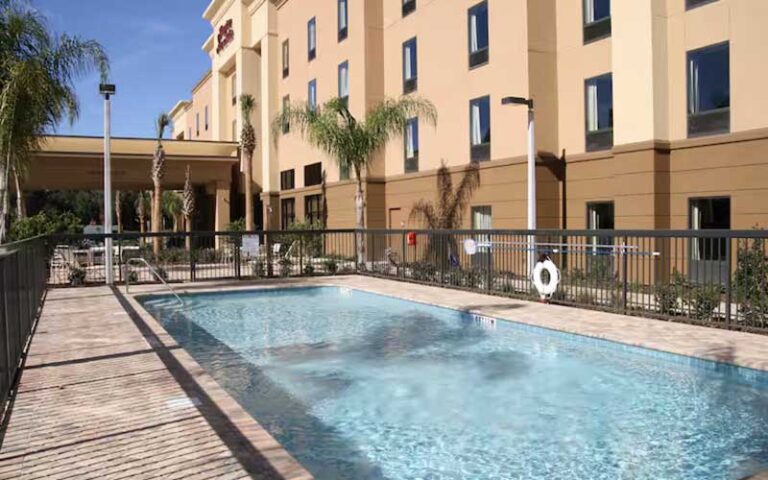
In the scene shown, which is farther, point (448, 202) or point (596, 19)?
point (448, 202)

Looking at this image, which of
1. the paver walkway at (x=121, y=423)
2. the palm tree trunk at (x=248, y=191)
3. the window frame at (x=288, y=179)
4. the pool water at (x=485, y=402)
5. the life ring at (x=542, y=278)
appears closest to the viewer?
the paver walkway at (x=121, y=423)

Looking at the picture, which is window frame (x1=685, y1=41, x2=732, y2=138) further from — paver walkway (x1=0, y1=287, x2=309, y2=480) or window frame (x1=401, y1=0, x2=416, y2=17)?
paver walkway (x1=0, y1=287, x2=309, y2=480)

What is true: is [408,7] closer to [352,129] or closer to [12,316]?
[352,129]

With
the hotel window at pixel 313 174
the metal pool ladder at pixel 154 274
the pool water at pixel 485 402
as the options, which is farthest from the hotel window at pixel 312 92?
the pool water at pixel 485 402

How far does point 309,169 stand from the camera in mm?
32469

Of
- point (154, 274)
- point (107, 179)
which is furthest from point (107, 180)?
point (154, 274)

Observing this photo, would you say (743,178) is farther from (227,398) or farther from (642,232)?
(227,398)

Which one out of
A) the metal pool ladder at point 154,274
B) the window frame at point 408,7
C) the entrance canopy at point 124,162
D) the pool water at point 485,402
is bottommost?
the pool water at point 485,402

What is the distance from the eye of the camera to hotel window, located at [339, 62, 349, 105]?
93.0 feet

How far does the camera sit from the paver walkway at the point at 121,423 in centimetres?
445

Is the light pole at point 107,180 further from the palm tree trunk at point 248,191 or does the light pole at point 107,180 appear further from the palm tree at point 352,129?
the palm tree trunk at point 248,191

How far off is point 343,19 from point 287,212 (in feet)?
36.8

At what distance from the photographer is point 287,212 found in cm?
3541

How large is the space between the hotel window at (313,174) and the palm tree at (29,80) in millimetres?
18891
